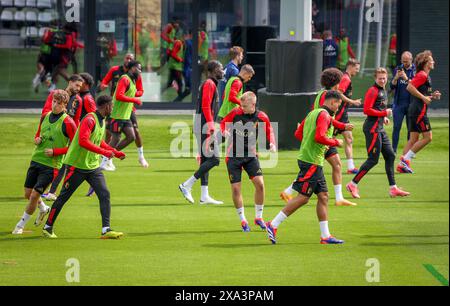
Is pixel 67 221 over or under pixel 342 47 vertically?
under

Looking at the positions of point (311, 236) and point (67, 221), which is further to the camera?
point (67, 221)

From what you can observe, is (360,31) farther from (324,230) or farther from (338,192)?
(324,230)

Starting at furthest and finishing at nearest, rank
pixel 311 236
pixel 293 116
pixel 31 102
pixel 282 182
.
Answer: pixel 31 102 < pixel 293 116 < pixel 282 182 < pixel 311 236

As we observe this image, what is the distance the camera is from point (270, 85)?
2456cm

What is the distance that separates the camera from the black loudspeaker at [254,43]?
28859 mm

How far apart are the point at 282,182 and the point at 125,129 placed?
9.12 ft

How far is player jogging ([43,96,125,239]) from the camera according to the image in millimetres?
13969

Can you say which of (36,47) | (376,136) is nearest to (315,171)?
(376,136)

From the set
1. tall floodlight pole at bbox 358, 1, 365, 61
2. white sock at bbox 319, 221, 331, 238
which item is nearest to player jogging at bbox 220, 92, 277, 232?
white sock at bbox 319, 221, 331, 238

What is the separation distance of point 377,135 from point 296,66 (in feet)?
23.2

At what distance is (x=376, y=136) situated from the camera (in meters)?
17.4

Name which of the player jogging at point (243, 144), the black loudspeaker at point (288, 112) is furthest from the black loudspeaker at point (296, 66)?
the player jogging at point (243, 144)

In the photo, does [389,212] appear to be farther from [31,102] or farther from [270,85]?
[31,102]
